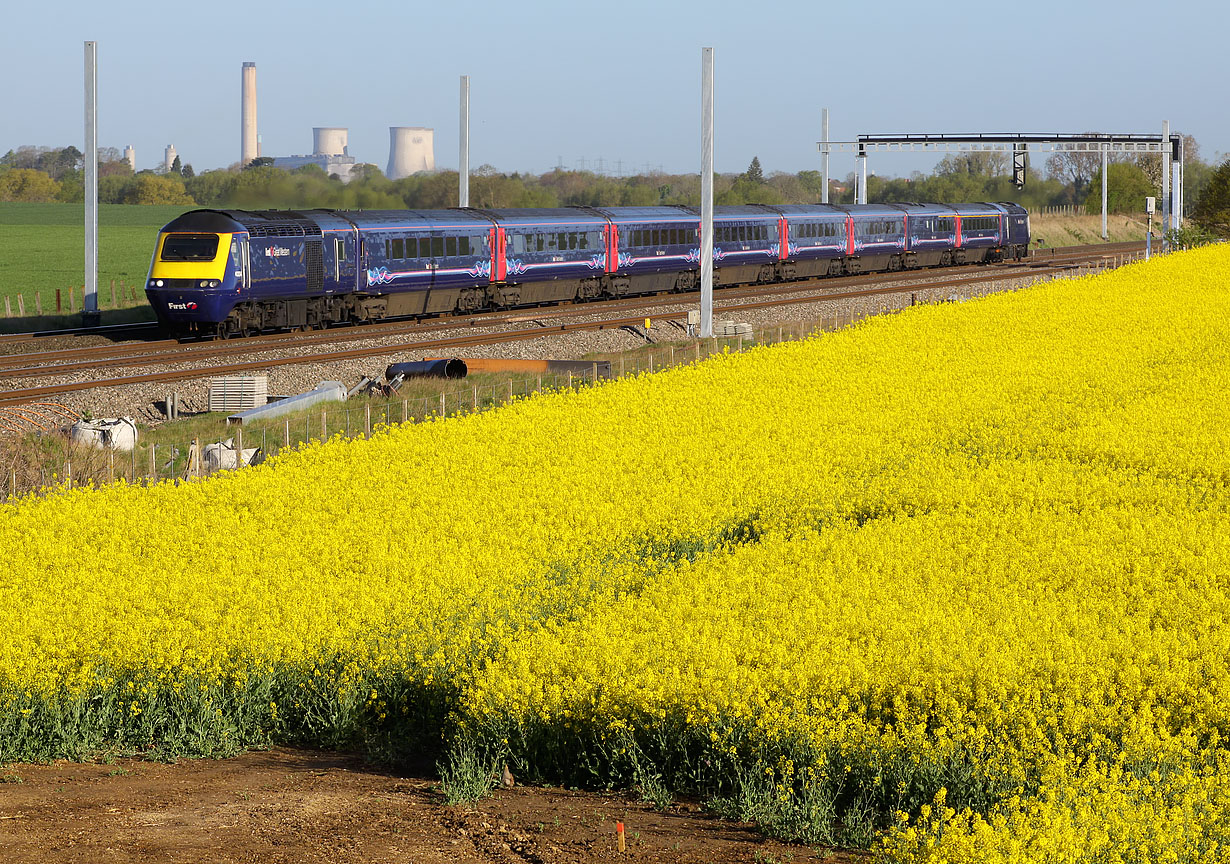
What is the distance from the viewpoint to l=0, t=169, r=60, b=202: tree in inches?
5482

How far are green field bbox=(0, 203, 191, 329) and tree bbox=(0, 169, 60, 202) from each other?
46.3 inches

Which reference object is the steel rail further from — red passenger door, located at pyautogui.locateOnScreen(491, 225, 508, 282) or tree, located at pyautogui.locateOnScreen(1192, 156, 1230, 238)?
tree, located at pyautogui.locateOnScreen(1192, 156, 1230, 238)

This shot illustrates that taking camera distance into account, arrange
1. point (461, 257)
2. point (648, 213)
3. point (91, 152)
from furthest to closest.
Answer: point (648, 213) → point (461, 257) → point (91, 152)

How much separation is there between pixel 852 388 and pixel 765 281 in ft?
101

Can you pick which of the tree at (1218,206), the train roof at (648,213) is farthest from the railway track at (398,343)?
the tree at (1218,206)

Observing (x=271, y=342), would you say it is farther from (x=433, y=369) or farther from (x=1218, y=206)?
(x=1218, y=206)

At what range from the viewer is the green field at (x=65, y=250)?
63.5 meters

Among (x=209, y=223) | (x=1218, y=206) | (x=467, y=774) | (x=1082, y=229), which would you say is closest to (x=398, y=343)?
(x=209, y=223)

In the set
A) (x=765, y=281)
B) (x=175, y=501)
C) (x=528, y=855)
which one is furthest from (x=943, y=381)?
(x=765, y=281)

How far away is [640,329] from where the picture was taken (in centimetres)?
4162

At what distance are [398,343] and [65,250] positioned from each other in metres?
64.0

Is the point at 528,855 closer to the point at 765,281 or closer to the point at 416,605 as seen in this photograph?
the point at 416,605

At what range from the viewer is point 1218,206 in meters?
101

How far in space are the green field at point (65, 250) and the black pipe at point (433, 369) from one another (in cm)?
1597
